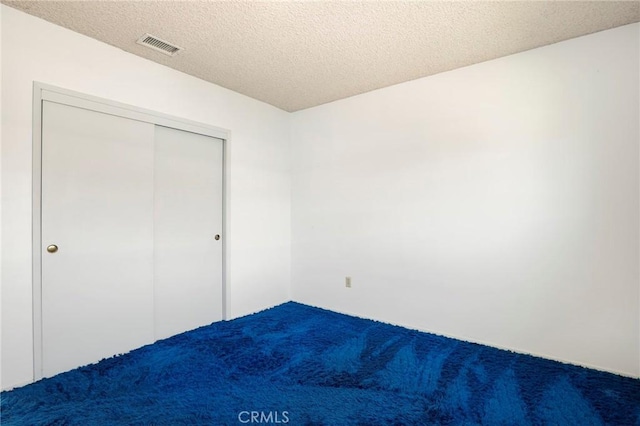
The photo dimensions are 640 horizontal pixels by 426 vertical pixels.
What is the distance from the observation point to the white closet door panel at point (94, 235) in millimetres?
2439

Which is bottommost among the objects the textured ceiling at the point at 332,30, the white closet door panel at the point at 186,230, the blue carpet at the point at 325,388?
the blue carpet at the point at 325,388

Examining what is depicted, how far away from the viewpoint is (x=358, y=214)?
385 cm

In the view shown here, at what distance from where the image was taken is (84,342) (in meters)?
2.59

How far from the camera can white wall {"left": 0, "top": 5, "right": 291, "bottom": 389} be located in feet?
7.34

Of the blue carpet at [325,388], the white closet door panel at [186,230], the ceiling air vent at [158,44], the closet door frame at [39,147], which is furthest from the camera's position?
the white closet door panel at [186,230]

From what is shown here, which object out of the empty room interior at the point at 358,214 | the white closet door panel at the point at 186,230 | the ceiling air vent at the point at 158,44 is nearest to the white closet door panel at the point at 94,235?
the empty room interior at the point at 358,214

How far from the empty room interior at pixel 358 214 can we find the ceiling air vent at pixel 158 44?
18 millimetres

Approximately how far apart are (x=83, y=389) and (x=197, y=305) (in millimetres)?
1274

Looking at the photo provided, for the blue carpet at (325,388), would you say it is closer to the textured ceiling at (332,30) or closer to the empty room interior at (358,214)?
the empty room interior at (358,214)

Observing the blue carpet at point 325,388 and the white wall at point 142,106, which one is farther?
the white wall at point 142,106

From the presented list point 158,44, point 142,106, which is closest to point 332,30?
point 158,44

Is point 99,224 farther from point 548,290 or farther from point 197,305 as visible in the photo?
point 548,290

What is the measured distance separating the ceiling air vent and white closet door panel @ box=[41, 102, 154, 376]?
2.16 feet

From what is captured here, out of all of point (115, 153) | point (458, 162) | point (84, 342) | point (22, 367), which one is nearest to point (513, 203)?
point (458, 162)
